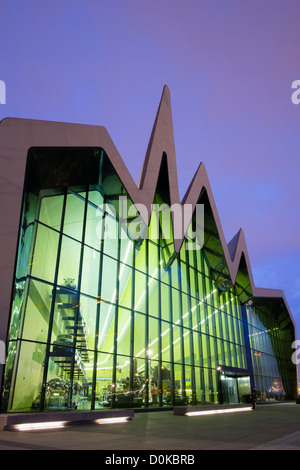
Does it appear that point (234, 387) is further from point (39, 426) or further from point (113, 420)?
point (39, 426)

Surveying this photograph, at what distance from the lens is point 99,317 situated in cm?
1648

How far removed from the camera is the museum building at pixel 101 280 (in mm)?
12367

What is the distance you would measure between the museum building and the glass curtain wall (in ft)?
0.19

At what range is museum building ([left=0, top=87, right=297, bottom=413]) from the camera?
1237 cm

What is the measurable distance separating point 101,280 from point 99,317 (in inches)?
73.0

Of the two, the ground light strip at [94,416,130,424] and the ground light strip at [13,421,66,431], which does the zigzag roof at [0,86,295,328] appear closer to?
the ground light strip at [13,421,66,431]

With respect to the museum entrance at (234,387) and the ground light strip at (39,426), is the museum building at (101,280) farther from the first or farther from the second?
the ground light strip at (39,426)

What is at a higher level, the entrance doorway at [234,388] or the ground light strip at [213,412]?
the entrance doorway at [234,388]

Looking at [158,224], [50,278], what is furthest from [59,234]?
[158,224]

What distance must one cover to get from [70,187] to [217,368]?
651 inches

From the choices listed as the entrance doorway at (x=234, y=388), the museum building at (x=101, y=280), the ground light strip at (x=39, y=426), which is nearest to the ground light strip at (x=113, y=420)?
the ground light strip at (x=39, y=426)

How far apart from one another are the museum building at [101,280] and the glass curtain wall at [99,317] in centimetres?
6

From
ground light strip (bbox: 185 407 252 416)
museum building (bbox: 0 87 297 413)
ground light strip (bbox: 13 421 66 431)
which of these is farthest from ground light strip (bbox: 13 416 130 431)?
ground light strip (bbox: 185 407 252 416)

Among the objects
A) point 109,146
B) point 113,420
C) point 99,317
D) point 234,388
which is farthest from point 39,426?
point 234,388
